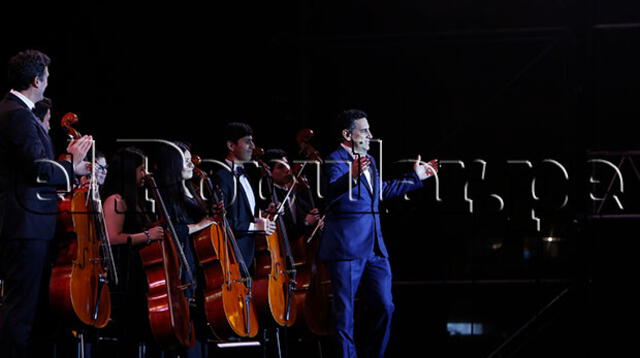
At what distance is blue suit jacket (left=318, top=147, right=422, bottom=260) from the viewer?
473cm

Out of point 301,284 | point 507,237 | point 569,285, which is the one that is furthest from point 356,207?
point 507,237

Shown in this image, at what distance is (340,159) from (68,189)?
5.49 feet

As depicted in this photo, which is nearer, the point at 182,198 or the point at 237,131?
the point at 182,198

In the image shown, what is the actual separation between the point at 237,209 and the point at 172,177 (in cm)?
68

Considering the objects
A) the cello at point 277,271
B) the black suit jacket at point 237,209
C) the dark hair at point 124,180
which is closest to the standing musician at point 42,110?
the dark hair at point 124,180

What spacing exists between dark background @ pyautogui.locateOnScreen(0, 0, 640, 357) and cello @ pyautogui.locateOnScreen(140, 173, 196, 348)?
1.60 m

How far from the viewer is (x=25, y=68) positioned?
3746 millimetres

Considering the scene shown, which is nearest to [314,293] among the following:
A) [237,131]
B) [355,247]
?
[355,247]

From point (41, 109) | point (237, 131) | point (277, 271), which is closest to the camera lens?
point (41, 109)

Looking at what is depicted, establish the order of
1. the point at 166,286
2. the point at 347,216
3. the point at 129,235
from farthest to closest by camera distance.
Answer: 1. the point at 347,216
2. the point at 129,235
3. the point at 166,286

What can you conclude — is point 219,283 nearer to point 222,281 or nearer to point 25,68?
point 222,281

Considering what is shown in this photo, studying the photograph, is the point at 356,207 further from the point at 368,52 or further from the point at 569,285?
the point at 368,52

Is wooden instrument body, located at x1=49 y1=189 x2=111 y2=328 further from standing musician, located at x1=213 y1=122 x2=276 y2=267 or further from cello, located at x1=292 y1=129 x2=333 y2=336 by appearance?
cello, located at x1=292 y1=129 x2=333 y2=336

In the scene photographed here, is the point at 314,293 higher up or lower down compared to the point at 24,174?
lower down
